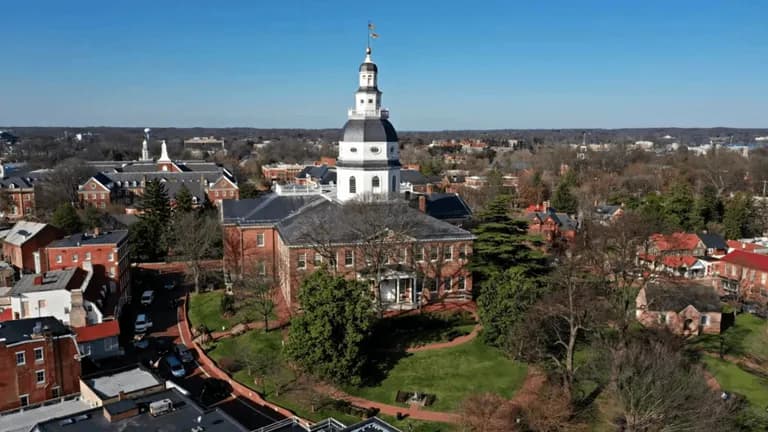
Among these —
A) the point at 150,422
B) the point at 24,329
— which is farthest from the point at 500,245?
the point at 24,329

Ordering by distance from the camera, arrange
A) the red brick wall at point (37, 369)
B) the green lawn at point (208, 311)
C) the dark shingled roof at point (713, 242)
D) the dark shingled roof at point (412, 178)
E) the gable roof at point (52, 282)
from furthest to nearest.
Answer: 1. the dark shingled roof at point (412, 178)
2. the dark shingled roof at point (713, 242)
3. the green lawn at point (208, 311)
4. the gable roof at point (52, 282)
5. the red brick wall at point (37, 369)

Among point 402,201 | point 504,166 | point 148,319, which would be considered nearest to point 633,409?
point 402,201

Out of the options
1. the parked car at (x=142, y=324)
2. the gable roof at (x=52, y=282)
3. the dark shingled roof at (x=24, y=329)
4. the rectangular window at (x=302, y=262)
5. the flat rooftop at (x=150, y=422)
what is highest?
the rectangular window at (x=302, y=262)

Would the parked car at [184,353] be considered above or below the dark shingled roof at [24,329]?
below

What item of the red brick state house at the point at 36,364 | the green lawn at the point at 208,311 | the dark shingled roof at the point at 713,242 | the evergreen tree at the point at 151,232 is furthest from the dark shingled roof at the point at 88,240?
the dark shingled roof at the point at 713,242

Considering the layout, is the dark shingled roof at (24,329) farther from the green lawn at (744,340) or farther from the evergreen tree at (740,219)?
the evergreen tree at (740,219)
